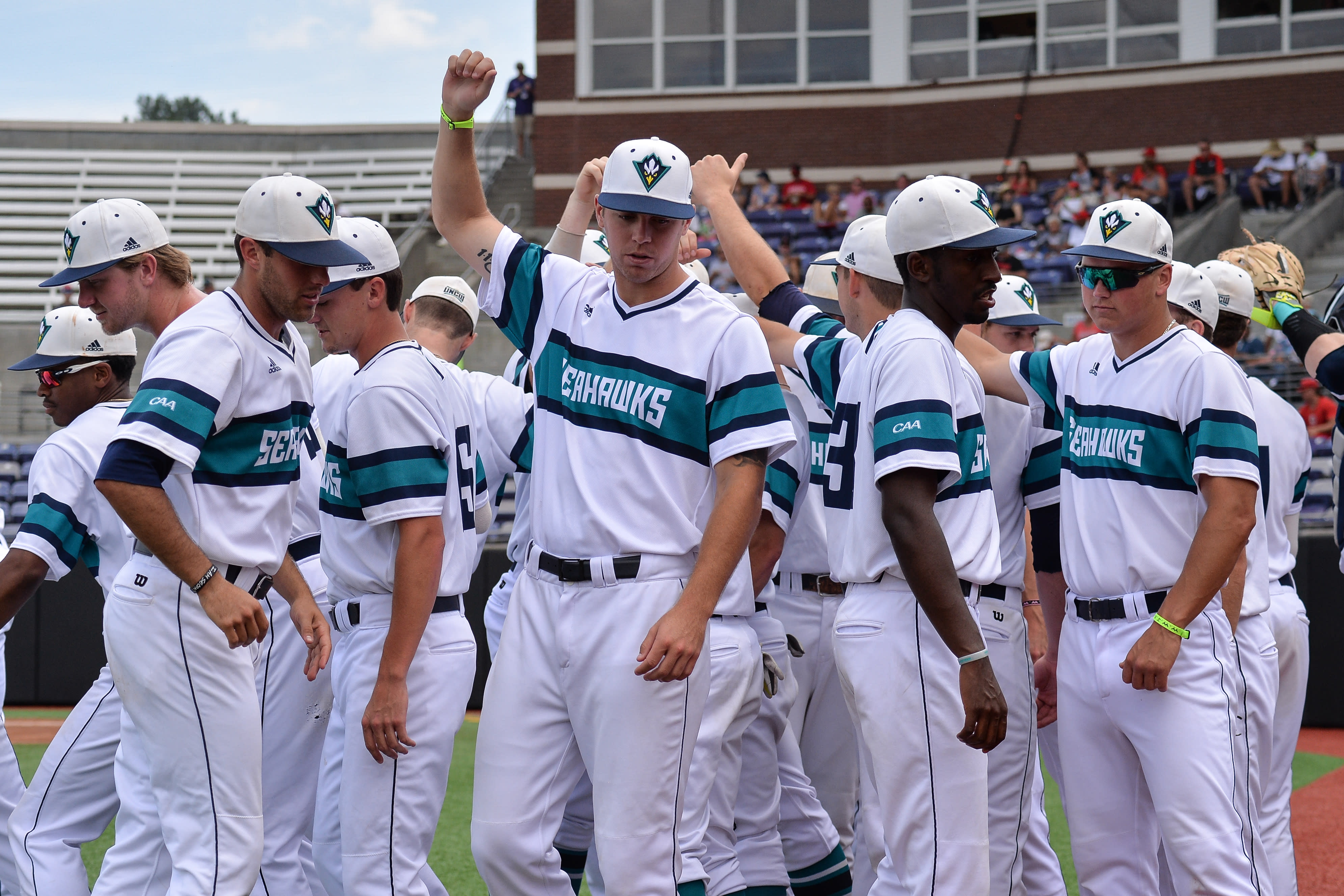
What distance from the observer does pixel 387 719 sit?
3.53 metres

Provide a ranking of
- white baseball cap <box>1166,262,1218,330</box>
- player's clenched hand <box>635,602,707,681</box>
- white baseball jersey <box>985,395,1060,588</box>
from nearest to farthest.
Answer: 1. player's clenched hand <box>635,602,707,681</box>
2. white baseball jersey <box>985,395,1060,588</box>
3. white baseball cap <box>1166,262,1218,330</box>

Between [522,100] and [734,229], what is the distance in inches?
818

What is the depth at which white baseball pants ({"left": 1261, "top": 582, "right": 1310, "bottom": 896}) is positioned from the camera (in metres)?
4.71

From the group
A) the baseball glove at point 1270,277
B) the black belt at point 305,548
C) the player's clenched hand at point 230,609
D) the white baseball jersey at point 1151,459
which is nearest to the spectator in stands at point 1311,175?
the baseball glove at point 1270,277

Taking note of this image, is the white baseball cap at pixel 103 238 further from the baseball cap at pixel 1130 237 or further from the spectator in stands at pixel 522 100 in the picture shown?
the spectator in stands at pixel 522 100

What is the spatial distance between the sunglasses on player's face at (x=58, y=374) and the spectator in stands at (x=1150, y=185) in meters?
16.6

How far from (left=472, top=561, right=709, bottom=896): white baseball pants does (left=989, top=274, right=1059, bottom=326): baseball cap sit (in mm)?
2107

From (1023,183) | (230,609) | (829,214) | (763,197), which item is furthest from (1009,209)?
(230,609)

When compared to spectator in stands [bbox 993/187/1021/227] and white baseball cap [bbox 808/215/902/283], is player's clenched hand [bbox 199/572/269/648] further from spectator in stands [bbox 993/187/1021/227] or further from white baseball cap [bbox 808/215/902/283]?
spectator in stands [bbox 993/187/1021/227]

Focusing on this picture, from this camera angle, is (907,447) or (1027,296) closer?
(907,447)

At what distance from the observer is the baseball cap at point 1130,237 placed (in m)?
3.95

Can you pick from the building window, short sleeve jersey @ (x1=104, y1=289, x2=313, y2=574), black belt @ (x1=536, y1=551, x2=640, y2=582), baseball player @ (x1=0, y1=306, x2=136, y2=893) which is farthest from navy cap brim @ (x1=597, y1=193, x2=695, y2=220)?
the building window

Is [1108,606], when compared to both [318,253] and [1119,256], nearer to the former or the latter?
[1119,256]

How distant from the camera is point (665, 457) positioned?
3432 millimetres
